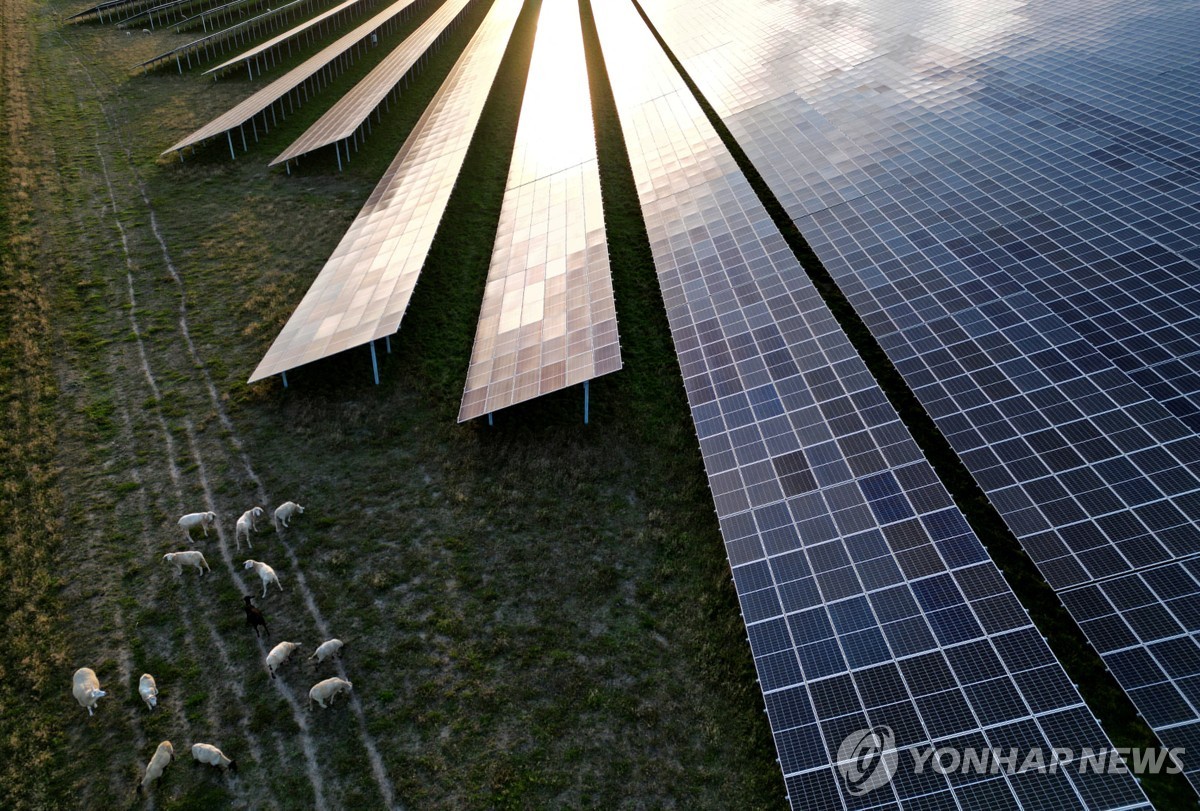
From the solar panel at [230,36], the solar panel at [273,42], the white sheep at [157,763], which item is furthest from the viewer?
the solar panel at [230,36]

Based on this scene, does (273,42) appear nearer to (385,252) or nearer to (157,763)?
(385,252)

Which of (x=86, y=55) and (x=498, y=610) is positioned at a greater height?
(x=86, y=55)

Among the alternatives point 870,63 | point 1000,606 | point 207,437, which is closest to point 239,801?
point 207,437

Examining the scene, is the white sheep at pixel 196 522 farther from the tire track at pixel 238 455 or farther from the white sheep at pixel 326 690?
the white sheep at pixel 326 690

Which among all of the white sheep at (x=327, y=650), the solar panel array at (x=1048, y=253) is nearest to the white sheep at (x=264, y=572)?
the white sheep at (x=327, y=650)

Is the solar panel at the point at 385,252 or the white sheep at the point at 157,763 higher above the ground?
the solar panel at the point at 385,252

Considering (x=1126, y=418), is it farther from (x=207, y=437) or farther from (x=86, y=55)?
(x=86, y=55)
